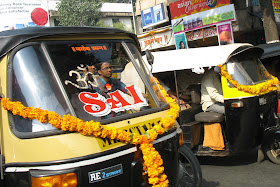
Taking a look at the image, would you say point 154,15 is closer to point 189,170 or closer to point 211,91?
point 211,91

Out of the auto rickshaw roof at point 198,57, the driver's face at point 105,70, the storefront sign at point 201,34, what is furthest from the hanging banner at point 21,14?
the driver's face at point 105,70

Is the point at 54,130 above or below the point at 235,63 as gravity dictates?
below

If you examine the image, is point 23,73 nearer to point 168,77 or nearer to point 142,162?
point 142,162

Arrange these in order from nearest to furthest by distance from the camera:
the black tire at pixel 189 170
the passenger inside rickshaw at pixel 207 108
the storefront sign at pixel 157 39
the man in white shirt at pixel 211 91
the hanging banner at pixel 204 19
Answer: the black tire at pixel 189 170 < the passenger inside rickshaw at pixel 207 108 < the man in white shirt at pixel 211 91 < the hanging banner at pixel 204 19 < the storefront sign at pixel 157 39

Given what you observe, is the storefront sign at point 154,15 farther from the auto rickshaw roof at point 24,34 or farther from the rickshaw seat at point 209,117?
the auto rickshaw roof at point 24,34

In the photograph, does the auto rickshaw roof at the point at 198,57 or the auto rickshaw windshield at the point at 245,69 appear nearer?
the auto rickshaw windshield at the point at 245,69

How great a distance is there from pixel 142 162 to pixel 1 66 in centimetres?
151

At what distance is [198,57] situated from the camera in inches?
236

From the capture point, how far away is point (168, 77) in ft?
24.1

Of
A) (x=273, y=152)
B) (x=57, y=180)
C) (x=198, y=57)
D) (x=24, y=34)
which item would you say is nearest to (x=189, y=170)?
(x=57, y=180)

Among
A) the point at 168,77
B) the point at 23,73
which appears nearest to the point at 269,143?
the point at 168,77

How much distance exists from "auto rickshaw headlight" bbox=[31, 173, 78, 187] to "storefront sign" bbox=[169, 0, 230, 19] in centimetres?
1160

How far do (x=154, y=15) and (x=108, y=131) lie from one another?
1509cm

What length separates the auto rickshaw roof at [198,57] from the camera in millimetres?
5641
